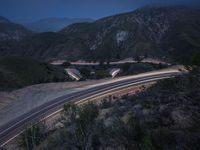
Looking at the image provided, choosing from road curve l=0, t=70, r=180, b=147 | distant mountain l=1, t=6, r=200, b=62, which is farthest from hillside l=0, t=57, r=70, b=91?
distant mountain l=1, t=6, r=200, b=62

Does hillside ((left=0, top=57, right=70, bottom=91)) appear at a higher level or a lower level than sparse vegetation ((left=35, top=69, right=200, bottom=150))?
lower

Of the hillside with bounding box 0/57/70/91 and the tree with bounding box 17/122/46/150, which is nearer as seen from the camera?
the tree with bounding box 17/122/46/150

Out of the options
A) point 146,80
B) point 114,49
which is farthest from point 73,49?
point 146,80

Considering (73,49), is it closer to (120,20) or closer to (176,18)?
(120,20)

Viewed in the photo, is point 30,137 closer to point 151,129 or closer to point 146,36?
point 151,129

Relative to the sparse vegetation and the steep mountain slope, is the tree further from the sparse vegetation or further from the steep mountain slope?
the steep mountain slope

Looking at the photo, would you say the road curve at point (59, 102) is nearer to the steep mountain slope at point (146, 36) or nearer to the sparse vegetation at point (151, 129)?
the sparse vegetation at point (151, 129)

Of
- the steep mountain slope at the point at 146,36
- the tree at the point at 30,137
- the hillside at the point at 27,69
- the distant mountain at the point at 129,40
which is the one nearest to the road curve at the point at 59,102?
the tree at the point at 30,137
